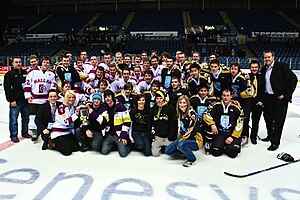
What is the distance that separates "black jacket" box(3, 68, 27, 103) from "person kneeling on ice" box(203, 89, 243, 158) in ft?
10.1

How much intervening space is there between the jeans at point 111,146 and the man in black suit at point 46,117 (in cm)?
92

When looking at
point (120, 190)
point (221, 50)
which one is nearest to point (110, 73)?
point (120, 190)

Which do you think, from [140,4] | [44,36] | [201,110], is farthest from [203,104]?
[140,4]

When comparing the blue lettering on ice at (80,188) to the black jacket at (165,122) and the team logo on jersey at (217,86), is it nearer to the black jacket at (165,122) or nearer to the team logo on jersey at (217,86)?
the black jacket at (165,122)

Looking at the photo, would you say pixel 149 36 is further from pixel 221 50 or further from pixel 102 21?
pixel 221 50

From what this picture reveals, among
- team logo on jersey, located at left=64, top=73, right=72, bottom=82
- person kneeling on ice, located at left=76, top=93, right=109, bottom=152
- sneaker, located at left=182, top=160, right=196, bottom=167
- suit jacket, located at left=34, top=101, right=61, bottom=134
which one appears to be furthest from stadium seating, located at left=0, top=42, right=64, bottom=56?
sneaker, located at left=182, top=160, right=196, bottom=167

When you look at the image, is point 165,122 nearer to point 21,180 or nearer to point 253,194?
point 253,194

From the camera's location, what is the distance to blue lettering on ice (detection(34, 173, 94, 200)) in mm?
3316

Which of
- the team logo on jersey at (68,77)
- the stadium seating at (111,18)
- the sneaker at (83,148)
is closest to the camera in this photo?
the sneaker at (83,148)

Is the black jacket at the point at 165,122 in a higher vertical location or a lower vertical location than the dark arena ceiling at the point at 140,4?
lower

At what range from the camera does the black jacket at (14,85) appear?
16.3ft

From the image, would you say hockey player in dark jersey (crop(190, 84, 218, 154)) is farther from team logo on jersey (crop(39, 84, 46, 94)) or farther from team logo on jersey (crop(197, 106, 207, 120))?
team logo on jersey (crop(39, 84, 46, 94))

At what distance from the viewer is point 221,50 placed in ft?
65.2

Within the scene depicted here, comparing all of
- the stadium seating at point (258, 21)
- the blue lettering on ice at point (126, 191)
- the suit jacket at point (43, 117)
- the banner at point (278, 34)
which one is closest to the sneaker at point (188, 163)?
the blue lettering on ice at point (126, 191)
